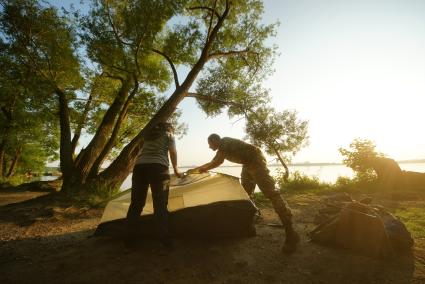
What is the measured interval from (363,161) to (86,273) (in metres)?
15.0

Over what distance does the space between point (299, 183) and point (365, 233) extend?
29.5 feet

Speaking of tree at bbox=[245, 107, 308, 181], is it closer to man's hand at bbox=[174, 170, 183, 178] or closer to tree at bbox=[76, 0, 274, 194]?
tree at bbox=[76, 0, 274, 194]

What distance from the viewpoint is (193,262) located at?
4.18 m

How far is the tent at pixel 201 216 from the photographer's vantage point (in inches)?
198

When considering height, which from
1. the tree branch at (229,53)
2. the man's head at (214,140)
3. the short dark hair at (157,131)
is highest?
the tree branch at (229,53)

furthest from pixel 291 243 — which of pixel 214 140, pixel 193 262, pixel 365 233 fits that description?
pixel 214 140

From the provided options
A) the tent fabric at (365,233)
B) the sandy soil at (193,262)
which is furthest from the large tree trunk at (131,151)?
the tent fabric at (365,233)

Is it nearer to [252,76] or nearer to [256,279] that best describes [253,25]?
[252,76]

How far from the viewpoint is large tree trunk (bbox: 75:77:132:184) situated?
35.9 ft

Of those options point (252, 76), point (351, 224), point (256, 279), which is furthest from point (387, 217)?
point (252, 76)

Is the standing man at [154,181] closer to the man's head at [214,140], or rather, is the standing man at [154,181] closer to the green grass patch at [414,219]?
the man's head at [214,140]

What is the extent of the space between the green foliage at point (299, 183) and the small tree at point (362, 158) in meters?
2.47

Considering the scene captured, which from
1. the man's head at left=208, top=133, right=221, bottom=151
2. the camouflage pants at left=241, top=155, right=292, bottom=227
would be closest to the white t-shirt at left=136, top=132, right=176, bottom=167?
the man's head at left=208, top=133, right=221, bottom=151

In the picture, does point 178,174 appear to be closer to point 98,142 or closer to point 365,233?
point 365,233
